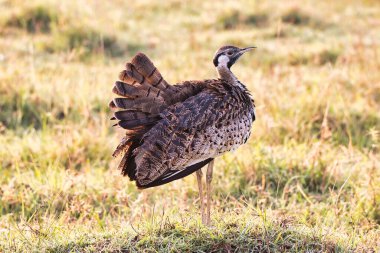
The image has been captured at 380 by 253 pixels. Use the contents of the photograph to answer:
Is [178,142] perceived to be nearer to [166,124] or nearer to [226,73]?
[166,124]

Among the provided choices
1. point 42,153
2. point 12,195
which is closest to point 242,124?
point 12,195

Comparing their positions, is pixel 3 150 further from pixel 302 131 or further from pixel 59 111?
pixel 302 131

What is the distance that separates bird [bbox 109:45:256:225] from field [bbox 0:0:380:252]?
1.39 feet

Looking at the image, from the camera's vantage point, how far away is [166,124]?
395 cm

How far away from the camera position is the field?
421 centimetres

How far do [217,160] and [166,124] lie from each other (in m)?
1.93

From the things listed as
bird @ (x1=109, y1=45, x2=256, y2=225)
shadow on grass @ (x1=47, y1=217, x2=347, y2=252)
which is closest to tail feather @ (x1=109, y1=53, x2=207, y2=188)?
bird @ (x1=109, y1=45, x2=256, y2=225)

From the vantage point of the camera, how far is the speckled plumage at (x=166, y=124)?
3885 mm

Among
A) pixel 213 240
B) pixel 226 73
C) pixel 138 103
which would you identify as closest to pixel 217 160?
pixel 226 73

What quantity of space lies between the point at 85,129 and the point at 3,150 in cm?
76

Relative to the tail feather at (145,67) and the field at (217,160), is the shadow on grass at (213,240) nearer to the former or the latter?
the field at (217,160)

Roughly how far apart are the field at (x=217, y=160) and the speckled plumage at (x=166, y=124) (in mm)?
431

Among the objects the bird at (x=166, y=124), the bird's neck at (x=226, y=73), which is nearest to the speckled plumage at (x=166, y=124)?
the bird at (x=166, y=124)

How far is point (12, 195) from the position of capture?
5.18 m
